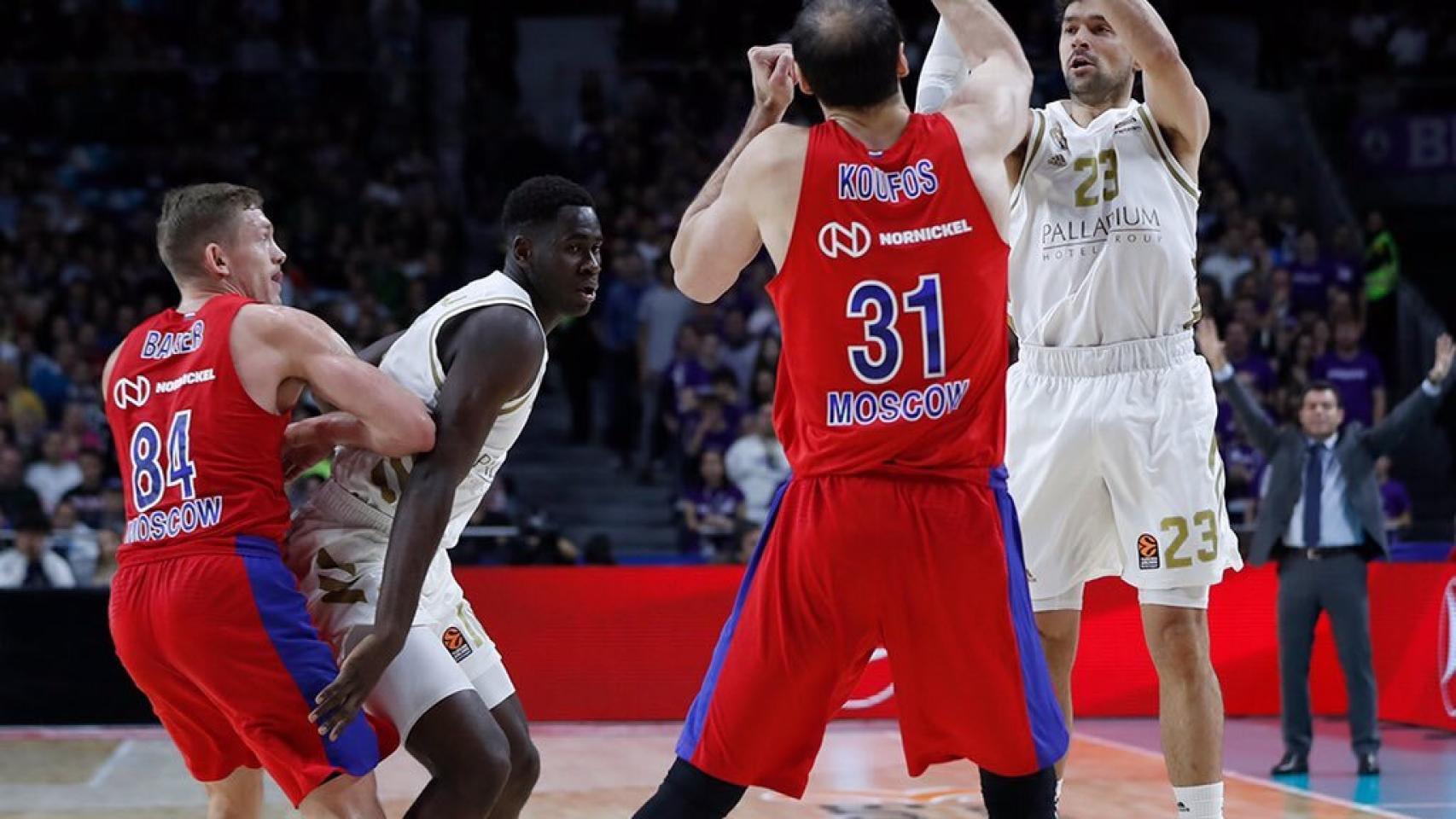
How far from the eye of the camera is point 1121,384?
5.69 m

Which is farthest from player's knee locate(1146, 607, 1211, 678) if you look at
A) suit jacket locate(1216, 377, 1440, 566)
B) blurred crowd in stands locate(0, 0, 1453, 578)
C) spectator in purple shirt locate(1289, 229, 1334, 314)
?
spectator in purple shirt locate(1289, 229, 1334, 314)

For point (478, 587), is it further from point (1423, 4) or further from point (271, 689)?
point (1423, 4)

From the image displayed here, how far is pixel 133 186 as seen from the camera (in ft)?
57.3

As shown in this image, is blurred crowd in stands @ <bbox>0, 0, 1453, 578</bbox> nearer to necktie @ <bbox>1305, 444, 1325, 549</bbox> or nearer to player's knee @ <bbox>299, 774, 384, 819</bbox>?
necktie @ <bbox>1305, 444, 1325, 549</bbox>

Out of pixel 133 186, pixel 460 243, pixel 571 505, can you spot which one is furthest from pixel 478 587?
pixel 133 186

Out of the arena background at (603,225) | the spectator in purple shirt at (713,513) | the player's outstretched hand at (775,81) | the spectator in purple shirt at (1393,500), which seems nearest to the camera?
the player's outstretched hand at (775,81)

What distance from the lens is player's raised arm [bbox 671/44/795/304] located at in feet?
13.6

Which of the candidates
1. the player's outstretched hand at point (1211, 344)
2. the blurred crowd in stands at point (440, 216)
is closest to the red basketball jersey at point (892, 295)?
the player's outstretched hand at point (1211, 344)

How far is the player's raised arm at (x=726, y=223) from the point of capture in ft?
13.6

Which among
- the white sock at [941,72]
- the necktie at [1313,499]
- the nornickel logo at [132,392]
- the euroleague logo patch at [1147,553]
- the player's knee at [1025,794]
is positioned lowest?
the necktie at [1313,499]

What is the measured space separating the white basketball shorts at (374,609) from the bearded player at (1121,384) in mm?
1764

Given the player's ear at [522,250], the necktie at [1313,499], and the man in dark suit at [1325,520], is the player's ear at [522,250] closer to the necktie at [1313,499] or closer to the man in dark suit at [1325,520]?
the man in dark suit at [1325,520]

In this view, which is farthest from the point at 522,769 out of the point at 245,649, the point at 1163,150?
the point at 1163,150

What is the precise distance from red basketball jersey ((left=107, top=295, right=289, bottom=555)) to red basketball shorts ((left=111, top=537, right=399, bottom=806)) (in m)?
0.06
